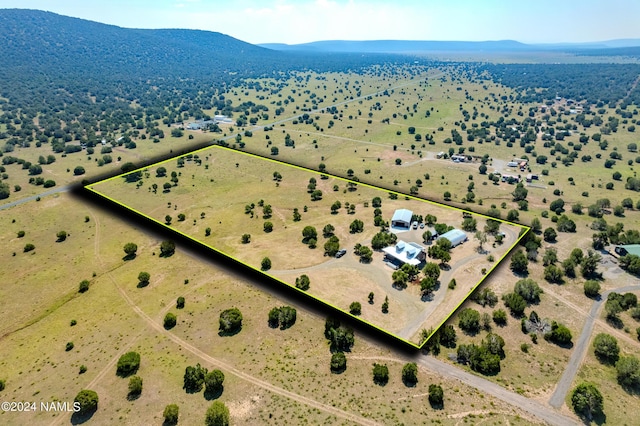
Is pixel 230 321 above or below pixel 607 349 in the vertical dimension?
below

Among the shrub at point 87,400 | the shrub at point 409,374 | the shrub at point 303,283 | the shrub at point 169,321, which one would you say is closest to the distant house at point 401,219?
the shrub at point 303,283

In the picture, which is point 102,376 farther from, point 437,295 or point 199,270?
point 437,295

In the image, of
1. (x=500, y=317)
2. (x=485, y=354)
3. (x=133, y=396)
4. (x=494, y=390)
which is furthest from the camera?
(x=500, y=317)

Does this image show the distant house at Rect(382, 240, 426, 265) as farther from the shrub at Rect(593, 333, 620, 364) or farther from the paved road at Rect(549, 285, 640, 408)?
the shrub at Rect(593, 333, 620, 364)

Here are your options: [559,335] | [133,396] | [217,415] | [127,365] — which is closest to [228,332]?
[127,365]

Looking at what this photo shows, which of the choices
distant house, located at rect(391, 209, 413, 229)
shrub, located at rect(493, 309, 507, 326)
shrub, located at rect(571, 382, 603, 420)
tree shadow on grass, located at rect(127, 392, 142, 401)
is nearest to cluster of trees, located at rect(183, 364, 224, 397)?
tree shadow on grass, located at rect(127, 392, 142, 401)

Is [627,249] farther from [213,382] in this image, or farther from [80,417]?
[80,417]

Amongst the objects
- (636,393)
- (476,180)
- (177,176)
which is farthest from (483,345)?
(177,176)
